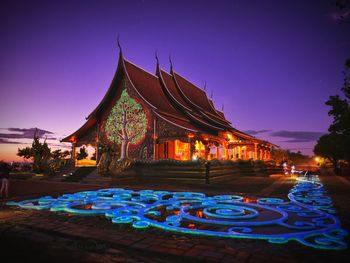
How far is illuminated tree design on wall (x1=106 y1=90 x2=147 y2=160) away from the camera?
19578mm

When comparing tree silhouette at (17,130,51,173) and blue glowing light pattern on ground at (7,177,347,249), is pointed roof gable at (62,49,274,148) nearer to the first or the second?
tree silhouette at (17,130,51,173)

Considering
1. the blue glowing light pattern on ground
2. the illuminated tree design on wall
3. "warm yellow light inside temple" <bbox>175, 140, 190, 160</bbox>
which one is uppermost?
the illuminated tree design on wall

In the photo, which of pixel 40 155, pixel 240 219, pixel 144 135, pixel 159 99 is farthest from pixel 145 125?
pixel 240 219

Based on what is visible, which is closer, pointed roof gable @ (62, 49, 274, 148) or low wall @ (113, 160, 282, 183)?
low wall @ (113, 160, 282, 183)

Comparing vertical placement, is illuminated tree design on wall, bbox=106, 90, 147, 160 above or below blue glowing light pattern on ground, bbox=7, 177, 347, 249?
above

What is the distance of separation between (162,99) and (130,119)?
3558mm

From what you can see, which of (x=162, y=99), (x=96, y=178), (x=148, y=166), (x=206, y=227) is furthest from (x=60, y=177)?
(x=206, y=227)

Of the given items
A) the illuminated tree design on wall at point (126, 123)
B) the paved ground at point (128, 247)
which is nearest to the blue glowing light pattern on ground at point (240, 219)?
the paved ground at point (128, 247)

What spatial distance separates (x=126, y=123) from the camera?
20.6 metres

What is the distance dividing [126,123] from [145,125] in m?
2.04

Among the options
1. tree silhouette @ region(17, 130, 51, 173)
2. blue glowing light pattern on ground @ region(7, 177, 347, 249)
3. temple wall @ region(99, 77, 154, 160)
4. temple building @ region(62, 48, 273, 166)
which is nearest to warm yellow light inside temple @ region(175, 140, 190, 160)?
temple building @ region(62, 48, 273, 166)

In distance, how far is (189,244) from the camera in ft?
11.7

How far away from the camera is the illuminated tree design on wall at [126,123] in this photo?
1958cm

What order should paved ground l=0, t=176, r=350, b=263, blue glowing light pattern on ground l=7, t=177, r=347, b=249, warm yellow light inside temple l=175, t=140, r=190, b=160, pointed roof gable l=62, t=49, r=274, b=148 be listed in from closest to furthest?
paved ground l=0, t=176, r=350, b=263, blue glowing light pattern on ground l=7, t=177, r=347, b=249, pointed roof gable l=62, t=49, r=274, b=148, warm yellow light inside temple l=175, t=140, r=190, b=160
